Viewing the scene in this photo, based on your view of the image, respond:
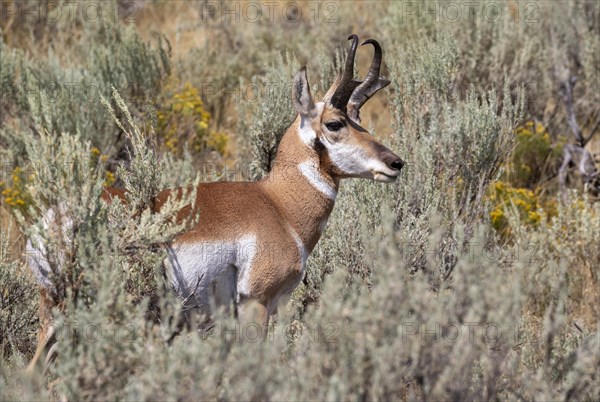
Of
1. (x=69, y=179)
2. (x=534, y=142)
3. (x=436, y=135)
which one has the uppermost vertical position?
(x=69, y=179)

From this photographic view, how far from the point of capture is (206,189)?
521 centimetres

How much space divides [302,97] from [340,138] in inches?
13.7

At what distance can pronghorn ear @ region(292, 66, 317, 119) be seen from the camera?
536 centimetres

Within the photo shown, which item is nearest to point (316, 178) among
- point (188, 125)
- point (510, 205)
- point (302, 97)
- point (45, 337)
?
point (302, 97)

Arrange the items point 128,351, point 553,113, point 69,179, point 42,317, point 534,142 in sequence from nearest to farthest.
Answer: point 128,351 → point 69,179 → point 42,317 → point 534,142 → point 553,113

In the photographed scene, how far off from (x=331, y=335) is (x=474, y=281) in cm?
71

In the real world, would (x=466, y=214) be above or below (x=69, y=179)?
below

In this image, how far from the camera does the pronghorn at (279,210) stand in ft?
16.1

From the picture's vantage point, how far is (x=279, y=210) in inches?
209

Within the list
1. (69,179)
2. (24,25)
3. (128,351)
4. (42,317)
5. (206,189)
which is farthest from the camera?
(24,25)

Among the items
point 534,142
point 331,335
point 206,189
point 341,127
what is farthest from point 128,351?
point 534,142

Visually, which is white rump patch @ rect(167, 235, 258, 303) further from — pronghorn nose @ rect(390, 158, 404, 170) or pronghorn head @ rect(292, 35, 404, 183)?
pronghorn nose @ rect(390, 158, 404, 170)

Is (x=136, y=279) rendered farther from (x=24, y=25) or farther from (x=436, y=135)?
(x=24, y=25)

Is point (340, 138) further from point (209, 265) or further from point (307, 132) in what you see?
point (209, 265)
